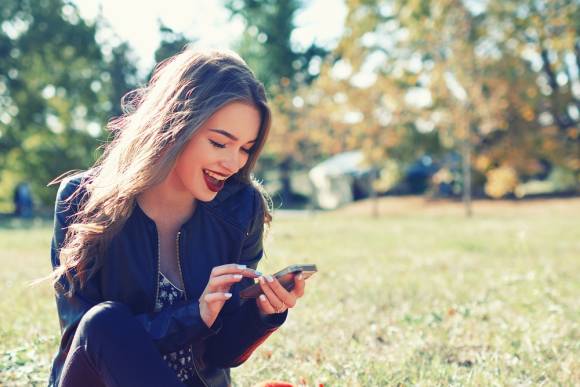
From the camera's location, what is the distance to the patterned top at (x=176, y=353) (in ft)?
7.58

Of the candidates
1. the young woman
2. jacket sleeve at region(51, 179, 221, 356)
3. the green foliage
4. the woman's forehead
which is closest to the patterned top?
the young woman

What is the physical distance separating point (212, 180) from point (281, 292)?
51 centimetres

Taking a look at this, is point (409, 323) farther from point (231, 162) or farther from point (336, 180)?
point (336, 180)

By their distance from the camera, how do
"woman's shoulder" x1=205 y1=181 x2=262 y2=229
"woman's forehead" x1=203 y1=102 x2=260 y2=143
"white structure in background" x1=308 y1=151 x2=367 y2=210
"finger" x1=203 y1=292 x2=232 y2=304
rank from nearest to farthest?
1. "finger" x1=203 y1=292 x2=232 y2=304
2. "woman's forehead" x1=203 y1=102 x2=260 y2=143
3. "woman's shoulder" x1=205 y1=181 x2=262 y2=229
4. "white structure in background" x1=308 y1=151 x2=367 y2=210

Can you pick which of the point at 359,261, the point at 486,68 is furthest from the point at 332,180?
the point at 359,261

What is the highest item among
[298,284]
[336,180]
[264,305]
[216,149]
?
[216,149]

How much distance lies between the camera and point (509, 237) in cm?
1102

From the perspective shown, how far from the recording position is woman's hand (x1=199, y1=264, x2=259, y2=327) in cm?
207

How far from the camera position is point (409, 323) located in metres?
4.25

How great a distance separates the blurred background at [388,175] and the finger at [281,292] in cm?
72

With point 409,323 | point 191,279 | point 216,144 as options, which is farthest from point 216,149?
point 409,323

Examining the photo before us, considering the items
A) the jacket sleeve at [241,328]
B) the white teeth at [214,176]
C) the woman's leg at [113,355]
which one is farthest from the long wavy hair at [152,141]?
the jacket sleeve at [241,328]

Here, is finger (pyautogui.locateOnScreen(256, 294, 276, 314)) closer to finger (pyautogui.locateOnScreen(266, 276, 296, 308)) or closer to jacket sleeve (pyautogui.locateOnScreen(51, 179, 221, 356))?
finger (pyautogui.locateOnScreen(266, 276, 296, 308))

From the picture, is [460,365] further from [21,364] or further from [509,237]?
[509,237]
